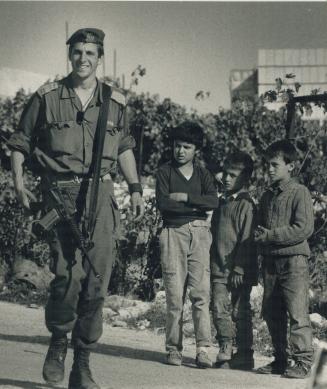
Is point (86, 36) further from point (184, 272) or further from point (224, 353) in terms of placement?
point (224, 353)

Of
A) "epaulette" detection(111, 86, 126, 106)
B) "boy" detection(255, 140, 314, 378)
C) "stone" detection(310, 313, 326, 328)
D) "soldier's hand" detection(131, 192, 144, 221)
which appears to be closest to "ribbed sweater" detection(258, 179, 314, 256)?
Answer: "boy" detection(255, 140, 314, 378)

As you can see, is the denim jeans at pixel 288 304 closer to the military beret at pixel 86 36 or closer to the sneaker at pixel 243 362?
the sneaker at pixel 243 362

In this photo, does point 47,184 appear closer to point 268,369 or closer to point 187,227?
point 187,227

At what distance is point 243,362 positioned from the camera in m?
5.80

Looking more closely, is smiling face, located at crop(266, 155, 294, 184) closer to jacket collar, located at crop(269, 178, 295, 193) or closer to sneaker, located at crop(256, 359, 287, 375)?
jacket collar, located at crop(269, 178, 295, 193)

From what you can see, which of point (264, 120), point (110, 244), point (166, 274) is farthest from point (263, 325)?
point (264, 120)

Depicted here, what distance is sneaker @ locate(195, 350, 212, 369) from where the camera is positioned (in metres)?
5.69

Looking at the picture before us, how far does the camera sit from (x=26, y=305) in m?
8.50

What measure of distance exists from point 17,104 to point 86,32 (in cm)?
1745

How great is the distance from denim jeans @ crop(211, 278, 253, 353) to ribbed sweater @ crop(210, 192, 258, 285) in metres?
0.09

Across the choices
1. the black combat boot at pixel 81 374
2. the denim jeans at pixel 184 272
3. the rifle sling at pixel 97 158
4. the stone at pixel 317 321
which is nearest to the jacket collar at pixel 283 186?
the denim jeans at pixel 184 272

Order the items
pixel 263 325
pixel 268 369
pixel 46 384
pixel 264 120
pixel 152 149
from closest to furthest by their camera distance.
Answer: pixel 46 384, pixel 268 369, pixel 263 325, pixel 264 120, pixel 152 149

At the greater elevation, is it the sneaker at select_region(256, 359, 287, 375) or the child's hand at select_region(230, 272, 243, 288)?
the child's hand at select_region(230, 272, 243, 288)

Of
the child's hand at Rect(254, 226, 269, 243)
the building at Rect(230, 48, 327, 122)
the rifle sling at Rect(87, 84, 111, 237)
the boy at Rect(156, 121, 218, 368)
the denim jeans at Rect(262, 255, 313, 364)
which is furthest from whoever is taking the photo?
the building at Rect(230, 48, 327, 122)
